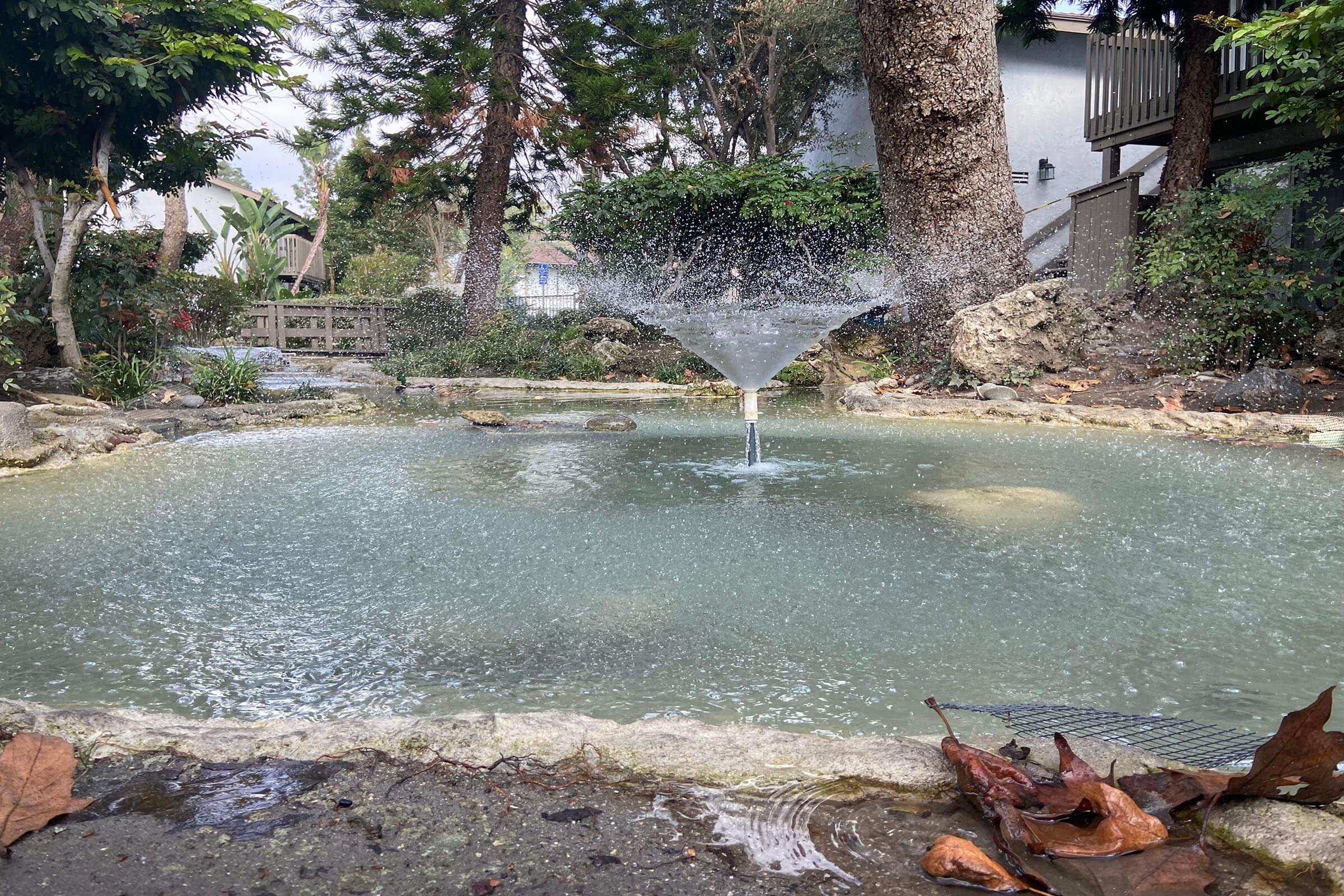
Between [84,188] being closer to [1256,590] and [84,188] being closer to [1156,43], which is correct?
[1256,590]

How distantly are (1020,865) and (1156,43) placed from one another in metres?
13.5

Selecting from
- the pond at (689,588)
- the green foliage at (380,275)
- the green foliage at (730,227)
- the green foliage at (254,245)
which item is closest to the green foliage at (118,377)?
the pond at (689,588)

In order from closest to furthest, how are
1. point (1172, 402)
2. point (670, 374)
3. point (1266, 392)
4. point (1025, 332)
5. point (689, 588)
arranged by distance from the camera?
1. point (689, 588)
2. point (1266, 392)
3. point (1172, 402)
4. point (1025, 332)
5. point (670, 374)

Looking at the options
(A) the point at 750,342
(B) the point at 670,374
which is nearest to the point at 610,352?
(B) the point at 670,374

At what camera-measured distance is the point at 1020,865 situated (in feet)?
4.49

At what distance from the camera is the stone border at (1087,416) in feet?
22.2

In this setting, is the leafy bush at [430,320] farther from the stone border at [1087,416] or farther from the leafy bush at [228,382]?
the stone border at [1087,416]

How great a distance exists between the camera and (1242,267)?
26.8ft

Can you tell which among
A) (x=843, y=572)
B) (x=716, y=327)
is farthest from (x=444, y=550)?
(x=716, y=327)

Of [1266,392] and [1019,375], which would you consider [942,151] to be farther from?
[1266,392]

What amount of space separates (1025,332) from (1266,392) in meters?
2.42

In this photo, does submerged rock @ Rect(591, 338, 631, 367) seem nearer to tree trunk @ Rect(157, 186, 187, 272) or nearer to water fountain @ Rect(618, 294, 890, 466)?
water fountain @ Rect(618, 294, 890, 466)

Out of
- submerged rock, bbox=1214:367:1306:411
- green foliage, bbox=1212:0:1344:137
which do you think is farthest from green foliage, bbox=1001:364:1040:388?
green foliage, bbox=1212:0:1344:137

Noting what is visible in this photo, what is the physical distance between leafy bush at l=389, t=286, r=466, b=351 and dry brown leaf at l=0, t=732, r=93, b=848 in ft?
56.0
